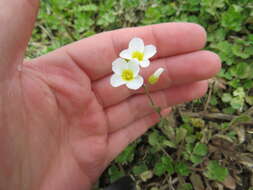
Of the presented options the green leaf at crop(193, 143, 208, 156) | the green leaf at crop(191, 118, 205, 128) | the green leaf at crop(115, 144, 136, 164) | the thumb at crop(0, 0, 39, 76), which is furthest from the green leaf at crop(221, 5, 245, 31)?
the thumb at crop(0, 0, 39, 76)

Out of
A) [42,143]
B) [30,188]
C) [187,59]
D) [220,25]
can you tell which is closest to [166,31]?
[187,59]

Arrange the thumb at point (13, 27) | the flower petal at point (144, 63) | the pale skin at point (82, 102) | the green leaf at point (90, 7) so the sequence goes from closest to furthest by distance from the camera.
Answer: the thumb at point (13, 27)
the pale skin at point (82, 102)
the flower petal at point (144, 63)
the green leaf at point (90, 7)

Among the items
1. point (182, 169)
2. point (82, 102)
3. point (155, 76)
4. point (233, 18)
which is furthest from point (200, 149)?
point (233, 18)

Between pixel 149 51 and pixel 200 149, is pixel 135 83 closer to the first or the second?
pixel 149 51

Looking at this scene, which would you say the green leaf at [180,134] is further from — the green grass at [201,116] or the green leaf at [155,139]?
the green leaf at [155,139]

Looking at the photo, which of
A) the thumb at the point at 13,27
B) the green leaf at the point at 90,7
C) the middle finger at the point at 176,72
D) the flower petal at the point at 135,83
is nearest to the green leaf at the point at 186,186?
the middle finger at the point at 176,72

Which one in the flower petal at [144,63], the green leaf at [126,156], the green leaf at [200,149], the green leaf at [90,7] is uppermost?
the green leaf at [90,7]

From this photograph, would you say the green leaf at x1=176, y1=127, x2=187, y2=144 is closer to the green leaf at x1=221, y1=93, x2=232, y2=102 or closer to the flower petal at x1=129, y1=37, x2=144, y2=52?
the green leaf at x1=221, y1=93, x2=232, y2=102
